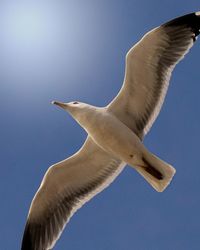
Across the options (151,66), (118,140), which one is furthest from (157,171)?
(151,66)

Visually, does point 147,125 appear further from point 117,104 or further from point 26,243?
point 26,243

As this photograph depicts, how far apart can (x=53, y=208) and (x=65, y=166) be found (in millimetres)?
841

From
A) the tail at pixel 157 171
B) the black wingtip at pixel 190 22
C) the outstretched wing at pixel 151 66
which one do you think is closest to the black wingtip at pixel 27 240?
the tail at pixel 157 171

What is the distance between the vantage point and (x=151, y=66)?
39.1ft

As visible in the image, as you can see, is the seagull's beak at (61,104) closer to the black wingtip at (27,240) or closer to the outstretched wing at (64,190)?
the outstretched wing at (64,190)

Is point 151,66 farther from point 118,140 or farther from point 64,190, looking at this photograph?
point 64,190

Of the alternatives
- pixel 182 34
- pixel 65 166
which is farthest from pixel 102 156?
pixel 182 34

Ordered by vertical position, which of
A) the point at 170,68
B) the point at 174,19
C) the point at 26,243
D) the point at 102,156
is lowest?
the point at 26,243

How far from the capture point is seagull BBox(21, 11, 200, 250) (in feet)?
37.7

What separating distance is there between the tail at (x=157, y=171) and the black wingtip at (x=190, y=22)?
232 cm

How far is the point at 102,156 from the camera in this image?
12.5 metres

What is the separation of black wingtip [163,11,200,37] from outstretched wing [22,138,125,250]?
259cm

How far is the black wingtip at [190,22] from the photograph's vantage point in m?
11.8

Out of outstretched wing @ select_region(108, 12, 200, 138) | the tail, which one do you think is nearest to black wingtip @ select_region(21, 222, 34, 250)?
the tail
